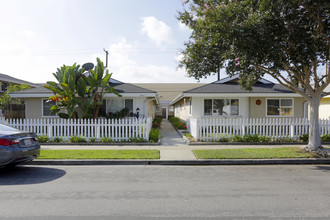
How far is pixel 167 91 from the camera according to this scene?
145ft

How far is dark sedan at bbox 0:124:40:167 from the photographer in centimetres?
590

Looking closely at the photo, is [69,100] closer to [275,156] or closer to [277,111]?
[275,156]

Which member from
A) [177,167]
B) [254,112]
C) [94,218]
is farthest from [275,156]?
[254,112]

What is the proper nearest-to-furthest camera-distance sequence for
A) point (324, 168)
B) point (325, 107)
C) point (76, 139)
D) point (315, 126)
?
point (324, 168)
point (315, 126)
point (76, 139)
point (325, 107)

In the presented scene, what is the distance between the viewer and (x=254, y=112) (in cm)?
1558

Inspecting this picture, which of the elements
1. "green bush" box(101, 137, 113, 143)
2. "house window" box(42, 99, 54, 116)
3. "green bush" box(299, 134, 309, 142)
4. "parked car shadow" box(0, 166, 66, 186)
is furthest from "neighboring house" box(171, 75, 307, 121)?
"parked car shadow" box(0, 166, 66, 186)

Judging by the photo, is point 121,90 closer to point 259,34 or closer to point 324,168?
point 259,34

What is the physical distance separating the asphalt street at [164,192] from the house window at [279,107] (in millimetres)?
9050

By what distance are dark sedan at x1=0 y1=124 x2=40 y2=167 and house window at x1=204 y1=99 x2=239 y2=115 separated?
11218 mm

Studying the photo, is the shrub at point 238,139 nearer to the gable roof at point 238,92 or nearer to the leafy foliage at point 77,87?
the gable roof at point 238,92

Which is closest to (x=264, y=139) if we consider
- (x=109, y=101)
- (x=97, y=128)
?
(x=97, y=128)

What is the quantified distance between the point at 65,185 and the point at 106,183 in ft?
3.03

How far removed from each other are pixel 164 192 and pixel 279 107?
13.3 m

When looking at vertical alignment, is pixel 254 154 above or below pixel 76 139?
below
